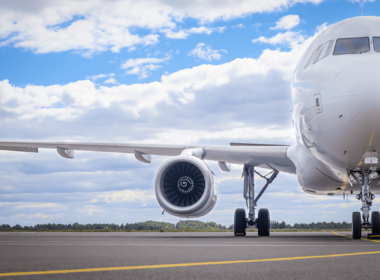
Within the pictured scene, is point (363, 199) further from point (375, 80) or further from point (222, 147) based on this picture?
point (222, 147)

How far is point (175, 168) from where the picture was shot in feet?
35.9

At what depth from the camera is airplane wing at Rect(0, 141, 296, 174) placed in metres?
12.4

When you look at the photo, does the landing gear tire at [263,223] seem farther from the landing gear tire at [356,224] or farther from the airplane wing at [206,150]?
the landing gear tire at [356,224]

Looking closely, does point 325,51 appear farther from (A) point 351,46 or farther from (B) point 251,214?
(B) point 251,214

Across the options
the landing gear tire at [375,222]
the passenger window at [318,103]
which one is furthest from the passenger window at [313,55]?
the landing gear tire at [375,222]

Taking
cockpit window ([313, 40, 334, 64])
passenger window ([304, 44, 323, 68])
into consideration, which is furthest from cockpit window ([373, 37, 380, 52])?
passenger window ([304, 44, 323, 68])

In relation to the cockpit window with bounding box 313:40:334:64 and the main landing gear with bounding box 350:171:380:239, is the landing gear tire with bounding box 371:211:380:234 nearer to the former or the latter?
the main landing gear with bounding box 350:171:380:239

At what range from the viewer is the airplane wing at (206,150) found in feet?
40.5

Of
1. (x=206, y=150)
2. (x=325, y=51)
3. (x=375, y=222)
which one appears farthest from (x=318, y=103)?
(x=206, y=150)

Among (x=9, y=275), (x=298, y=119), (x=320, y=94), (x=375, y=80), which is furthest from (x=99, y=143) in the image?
(x=9, y=275)

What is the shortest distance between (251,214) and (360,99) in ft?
26.3

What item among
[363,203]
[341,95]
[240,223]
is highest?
[341,95]

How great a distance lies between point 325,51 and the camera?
792 cm

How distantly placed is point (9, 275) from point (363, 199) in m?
6.81
